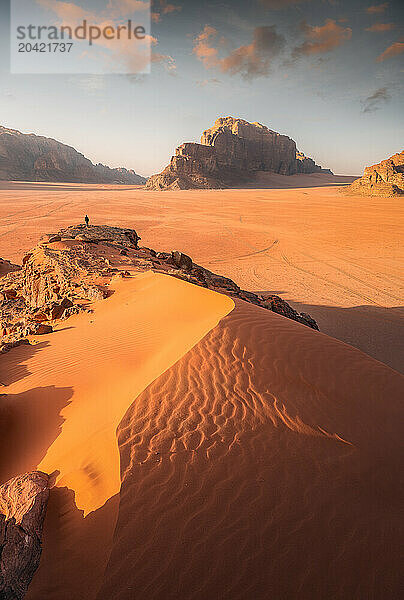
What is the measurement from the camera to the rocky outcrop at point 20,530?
1909 mm

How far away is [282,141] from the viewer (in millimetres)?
99312

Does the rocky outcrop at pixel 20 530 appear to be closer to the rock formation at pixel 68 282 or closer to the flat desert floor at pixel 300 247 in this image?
the rock formation at pixel 68 282

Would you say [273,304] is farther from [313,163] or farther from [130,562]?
[313,163]

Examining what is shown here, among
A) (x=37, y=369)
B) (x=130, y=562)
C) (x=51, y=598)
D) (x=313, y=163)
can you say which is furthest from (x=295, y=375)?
(x=313, y=163)

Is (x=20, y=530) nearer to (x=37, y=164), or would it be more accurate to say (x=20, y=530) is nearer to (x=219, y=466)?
(x=219, y=466)

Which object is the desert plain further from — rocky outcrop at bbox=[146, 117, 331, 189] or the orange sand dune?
rocky outcrop at bbox=[146, 117, 331, 189]

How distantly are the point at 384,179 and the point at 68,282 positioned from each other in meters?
54.5

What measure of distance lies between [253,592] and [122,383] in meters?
2.59

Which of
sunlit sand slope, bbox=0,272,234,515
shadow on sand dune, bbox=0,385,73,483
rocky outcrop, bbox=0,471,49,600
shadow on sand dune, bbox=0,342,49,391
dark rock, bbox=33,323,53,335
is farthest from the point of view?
dark rock, bbox=33,323,53,335

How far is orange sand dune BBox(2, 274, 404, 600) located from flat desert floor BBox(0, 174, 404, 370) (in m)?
5.25

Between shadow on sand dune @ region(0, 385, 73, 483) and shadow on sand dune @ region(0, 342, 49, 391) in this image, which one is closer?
shadow on sand dune @ region(0, 385, 73, 483)

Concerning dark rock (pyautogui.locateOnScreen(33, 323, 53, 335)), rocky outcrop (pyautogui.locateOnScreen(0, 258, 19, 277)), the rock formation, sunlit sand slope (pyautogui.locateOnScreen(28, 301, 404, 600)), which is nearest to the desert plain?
sunlit sand slope (pyautogui.locateOnScreen(28, 301, 404, 600))

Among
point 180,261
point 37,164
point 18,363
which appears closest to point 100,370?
point 18,363

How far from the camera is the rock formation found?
274 inches
